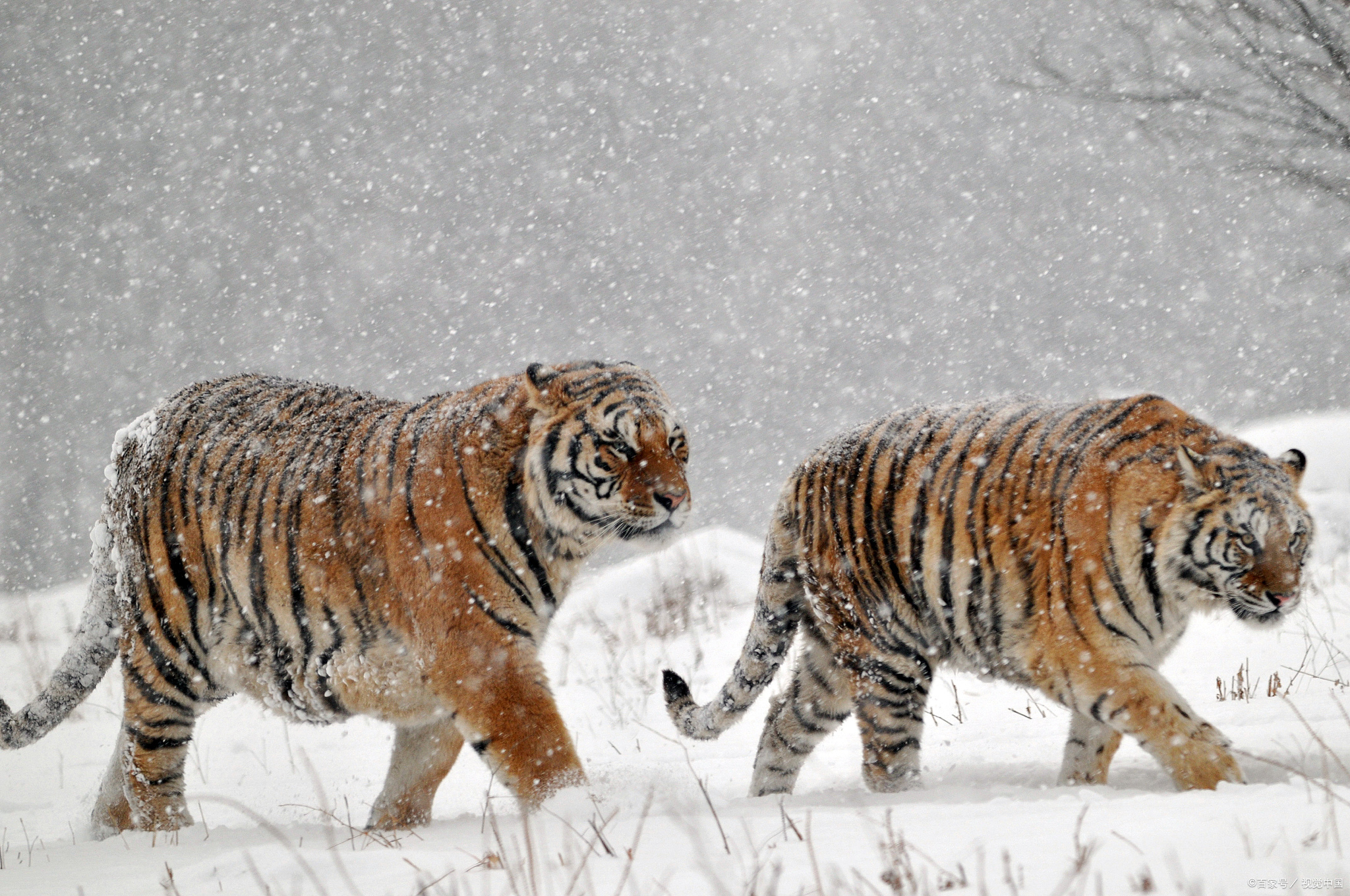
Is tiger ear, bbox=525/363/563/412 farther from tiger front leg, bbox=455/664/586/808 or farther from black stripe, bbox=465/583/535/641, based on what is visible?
tiger front leg, bbox=455/664/586/808

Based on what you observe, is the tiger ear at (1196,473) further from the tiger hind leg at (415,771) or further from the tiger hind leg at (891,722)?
the tiger hind leg at (415,771)

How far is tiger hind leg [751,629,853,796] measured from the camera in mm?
3973

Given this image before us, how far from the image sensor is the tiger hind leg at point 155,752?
12.3ft

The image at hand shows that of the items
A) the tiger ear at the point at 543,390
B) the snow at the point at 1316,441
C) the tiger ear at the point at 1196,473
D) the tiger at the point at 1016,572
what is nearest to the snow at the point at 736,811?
the tiger at the point at 1016,572

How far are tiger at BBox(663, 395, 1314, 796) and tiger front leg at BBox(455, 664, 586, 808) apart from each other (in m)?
1.06

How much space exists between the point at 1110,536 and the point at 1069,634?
0.32m

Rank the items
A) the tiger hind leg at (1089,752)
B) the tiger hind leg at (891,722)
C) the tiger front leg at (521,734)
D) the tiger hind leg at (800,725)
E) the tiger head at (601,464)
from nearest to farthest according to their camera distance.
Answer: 1. the tiger front leg at (521,734)
2. the tiger head at (601,464)
3. the tiger hind leg at (1089,752)
4. the tiger hind leg at (891,722)
5. the tiger hind leg at (800,725)

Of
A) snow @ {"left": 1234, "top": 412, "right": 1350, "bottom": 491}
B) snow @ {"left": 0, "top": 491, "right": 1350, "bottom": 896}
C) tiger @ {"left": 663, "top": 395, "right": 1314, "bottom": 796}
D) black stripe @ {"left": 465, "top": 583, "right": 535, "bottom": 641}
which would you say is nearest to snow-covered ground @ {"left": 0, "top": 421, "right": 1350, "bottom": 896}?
snow @ {"left": 0, "top": 491, "right": 1350, "bottom": 896}

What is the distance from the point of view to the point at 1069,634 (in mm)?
3172

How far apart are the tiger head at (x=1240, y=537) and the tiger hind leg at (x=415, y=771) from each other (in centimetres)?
249

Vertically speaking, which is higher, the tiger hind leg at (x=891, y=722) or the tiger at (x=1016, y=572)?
the tiger at (x=1016, y=572)

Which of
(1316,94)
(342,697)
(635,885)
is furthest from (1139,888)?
(1316,94)

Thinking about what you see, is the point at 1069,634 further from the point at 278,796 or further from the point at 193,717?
the point at 278,796

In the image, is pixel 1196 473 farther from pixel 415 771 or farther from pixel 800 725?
pixel 415 771
